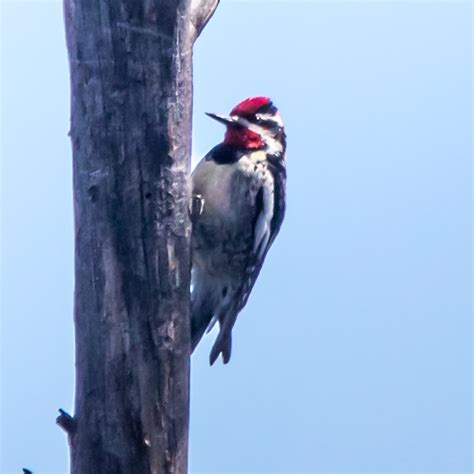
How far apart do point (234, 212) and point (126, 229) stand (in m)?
0.97

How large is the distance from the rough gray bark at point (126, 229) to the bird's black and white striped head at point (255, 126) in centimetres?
91

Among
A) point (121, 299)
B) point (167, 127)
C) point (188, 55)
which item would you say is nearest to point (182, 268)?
point (121, 299)

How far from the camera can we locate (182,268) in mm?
2951

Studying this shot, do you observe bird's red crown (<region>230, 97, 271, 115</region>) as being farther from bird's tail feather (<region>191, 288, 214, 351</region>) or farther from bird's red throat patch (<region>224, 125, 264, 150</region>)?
bird's tail feather (<region>191, 288, 214, 351</region>)

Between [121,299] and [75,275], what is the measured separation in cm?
18

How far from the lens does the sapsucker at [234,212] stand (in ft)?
12.0

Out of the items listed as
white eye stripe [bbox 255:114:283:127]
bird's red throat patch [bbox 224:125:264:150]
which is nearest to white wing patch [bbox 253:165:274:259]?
bird's red throat patch [bbox 224:125:264:150]

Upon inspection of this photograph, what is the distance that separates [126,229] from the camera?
281 centimetres

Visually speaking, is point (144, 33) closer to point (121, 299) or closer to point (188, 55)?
point (188, 55)

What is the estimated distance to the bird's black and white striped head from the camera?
3797mm

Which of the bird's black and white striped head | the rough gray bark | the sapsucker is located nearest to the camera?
the rough gray bark

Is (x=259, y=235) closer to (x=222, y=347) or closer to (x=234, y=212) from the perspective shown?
(x=234, y=212)

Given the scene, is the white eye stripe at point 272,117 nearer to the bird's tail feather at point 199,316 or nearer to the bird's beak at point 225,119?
the bird's beak at point 225,119

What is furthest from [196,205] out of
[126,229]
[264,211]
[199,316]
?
[126,229]
